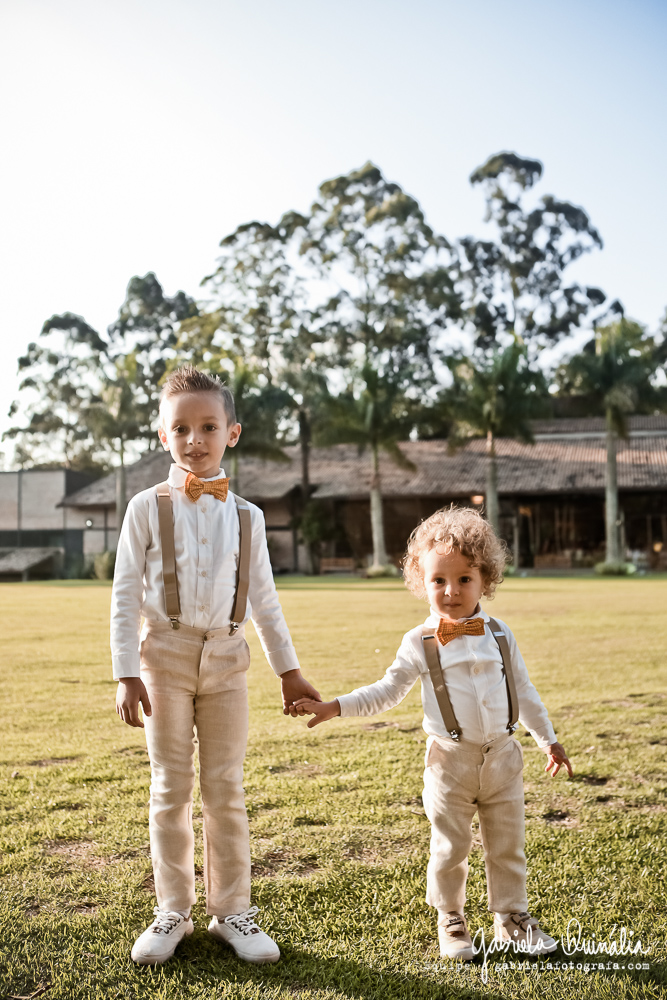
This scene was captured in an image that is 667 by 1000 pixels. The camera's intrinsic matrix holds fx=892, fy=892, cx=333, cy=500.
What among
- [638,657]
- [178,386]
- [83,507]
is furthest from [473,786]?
[83,507]

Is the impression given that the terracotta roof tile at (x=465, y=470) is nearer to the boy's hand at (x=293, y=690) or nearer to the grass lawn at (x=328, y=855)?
the grass lawn at (x=328, y=855)

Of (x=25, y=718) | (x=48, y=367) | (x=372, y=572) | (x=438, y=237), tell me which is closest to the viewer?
(x=25, y=718)

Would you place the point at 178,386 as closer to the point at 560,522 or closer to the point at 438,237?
the point at 560,522

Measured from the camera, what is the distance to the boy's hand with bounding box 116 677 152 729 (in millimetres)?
2455

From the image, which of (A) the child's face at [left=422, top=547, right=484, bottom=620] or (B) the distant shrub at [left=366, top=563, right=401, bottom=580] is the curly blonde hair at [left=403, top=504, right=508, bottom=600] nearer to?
(A) the child's face at [left=422, top=547, right=484, bottom=620]

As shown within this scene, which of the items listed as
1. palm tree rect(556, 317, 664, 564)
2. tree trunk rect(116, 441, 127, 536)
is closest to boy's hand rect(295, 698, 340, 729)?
palm tree rect(556, 317, 664, 564)

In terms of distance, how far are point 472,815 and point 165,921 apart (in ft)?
2.93

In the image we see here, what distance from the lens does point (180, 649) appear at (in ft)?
8.32

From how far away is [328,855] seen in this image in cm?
310

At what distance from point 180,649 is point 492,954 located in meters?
1.19

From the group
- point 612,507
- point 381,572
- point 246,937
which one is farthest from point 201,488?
point 612,507

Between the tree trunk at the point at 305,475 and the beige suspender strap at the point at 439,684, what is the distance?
3020cm

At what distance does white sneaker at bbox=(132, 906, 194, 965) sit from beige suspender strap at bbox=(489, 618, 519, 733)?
3.50ft

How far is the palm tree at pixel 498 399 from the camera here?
100 feet
